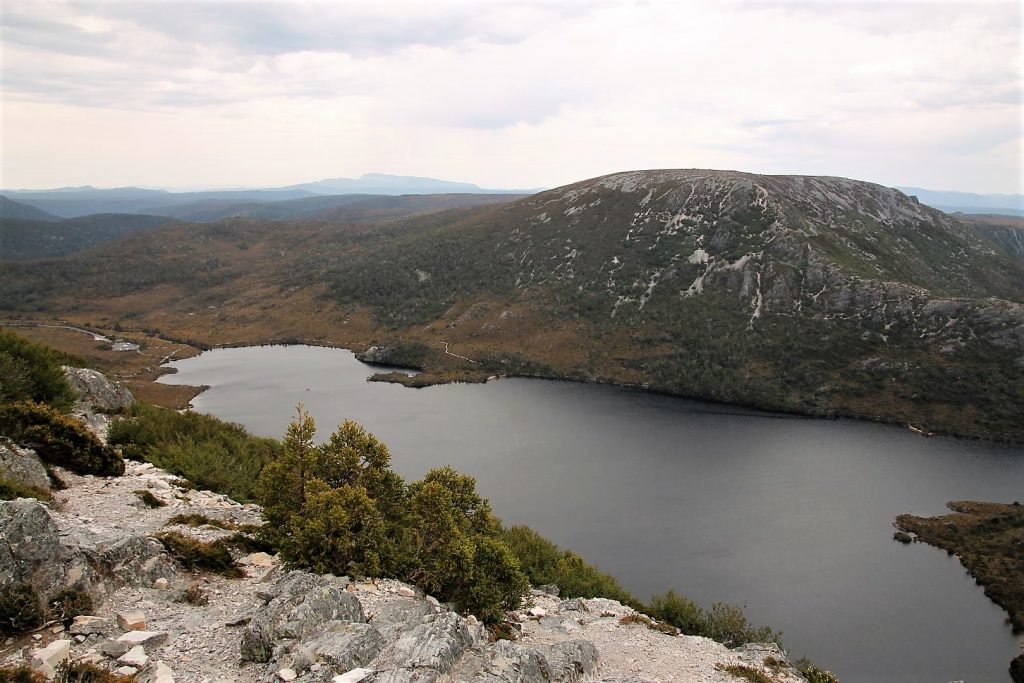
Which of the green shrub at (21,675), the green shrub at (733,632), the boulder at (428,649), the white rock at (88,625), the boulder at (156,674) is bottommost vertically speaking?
the green shrub at (733,632)

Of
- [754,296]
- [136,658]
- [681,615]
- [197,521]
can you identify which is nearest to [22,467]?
[197,521]

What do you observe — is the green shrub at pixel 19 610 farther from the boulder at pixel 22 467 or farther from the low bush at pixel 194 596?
the boulder at pixel 22 467

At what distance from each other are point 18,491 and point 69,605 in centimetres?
736

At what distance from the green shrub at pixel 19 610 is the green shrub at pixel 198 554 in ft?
19.5

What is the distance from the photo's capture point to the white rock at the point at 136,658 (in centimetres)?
1688

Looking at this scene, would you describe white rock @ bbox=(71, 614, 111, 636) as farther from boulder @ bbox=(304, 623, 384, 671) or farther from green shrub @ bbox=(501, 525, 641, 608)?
green shrub @ bbox=(501, 525, 641, 608)

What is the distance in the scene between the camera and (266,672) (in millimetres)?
18141


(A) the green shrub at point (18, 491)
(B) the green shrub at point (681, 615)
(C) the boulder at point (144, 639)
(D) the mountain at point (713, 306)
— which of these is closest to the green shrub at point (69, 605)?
(C) the boulder at point (144, 639)

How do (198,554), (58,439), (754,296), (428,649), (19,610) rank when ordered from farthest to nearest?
(754,296) < (58,439) < (198,554) < (428,649) < (19,610)

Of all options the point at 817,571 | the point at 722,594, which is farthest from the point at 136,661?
the point at 817,571

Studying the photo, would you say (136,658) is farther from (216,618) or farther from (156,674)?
(216,618)

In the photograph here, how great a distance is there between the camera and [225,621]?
20.3m

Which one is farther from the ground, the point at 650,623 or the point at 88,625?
the point at 88,625

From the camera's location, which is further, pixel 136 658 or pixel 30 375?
pixel 30 375
